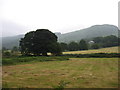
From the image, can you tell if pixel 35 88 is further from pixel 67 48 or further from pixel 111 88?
pixel 67 48

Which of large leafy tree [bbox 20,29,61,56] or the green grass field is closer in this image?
the green grass field

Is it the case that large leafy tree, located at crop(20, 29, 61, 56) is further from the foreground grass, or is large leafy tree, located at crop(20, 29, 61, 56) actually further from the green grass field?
the foreground grass

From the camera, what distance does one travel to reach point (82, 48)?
65.1m

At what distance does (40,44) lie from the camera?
38.9 meters

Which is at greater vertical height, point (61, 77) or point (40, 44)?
point (40, 44)

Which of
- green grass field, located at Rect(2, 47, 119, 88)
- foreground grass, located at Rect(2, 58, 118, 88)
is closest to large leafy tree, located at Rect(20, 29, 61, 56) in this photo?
green grass field, located at Rect(2, 47, 119, 88)

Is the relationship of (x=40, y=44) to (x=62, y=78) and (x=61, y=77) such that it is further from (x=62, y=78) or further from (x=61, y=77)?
(x=62, y=78)

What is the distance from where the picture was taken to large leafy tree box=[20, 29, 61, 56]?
38531mm

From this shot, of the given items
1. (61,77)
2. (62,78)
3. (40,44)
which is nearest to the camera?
(62,78)

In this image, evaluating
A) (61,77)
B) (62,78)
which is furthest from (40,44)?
(62,78)

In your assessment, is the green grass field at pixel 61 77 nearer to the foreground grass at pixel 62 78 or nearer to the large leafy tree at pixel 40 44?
the foreground grass at pixel 62 78

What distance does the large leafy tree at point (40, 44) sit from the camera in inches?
1517

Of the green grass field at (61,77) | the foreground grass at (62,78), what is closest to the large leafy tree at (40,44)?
the green grass field at (61,77)

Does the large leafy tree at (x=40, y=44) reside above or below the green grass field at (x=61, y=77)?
above
